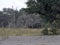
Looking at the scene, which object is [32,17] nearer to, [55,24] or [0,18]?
[0,18]

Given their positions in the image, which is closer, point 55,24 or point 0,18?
point 55,24

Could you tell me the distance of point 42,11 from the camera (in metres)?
31.5

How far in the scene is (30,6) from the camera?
31.3 metres

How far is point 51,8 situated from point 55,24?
7.57ft

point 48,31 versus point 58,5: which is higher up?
point 58,5

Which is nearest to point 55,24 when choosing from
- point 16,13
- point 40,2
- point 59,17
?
point 59,17

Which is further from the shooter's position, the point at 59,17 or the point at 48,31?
the point at 59,17

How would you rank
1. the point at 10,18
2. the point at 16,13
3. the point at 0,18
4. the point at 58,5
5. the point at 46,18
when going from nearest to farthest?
the point at 58,5
the point at 46,18
the point at 0,18
the point at 10,18
the point at 16,13

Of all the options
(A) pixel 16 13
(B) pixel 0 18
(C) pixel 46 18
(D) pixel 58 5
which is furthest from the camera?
(A) pixel 16 13

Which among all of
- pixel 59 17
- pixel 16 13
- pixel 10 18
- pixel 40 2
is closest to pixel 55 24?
pixel 59 17

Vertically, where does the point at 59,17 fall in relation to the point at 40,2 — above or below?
below

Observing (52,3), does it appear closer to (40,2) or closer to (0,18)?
(40,2)

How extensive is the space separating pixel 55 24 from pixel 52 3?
2826mm

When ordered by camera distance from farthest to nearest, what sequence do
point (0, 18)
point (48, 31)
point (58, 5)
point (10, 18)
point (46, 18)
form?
point (10, 18) → point (0, 18) → point (46, 18) → point (58, 5) → point (48, 31)
